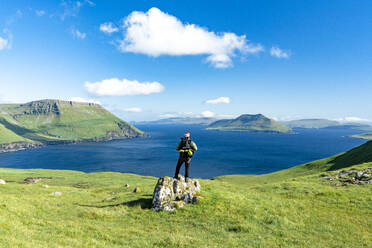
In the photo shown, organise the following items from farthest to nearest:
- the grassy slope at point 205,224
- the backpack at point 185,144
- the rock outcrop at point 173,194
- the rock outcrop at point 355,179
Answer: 1. the rock outcrop at point 355,179
2. the backpack at point 185,144
3. the rock outcrop at point 173,194
4. the grassy slope at point 205,224

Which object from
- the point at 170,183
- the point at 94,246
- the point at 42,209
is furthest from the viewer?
the point at 170,183

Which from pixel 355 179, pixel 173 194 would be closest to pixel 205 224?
pixel 173 194

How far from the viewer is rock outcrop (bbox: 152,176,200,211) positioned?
20.5m

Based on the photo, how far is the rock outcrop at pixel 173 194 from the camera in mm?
20453

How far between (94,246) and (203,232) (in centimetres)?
763

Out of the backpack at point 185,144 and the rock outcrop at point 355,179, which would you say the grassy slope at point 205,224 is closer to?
the backpack at point 185,144

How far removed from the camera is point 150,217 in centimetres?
1897

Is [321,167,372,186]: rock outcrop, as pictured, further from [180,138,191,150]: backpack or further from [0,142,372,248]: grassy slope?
[180,138,191,150]: backpack

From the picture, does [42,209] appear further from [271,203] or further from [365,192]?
[365,192]

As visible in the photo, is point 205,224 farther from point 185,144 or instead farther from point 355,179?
point 355,179

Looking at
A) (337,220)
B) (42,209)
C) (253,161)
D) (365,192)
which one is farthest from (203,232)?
(253,161)

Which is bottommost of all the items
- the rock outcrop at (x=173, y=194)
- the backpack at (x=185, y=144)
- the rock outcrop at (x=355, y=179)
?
the rock outcrop at (x=355, y=179)

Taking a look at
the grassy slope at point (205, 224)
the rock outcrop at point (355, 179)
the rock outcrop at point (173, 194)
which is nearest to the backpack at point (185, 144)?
the rock outcrop at point (173, 194)

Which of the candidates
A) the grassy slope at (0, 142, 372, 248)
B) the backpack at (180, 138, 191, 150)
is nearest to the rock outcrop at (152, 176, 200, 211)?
the grassy slope at (0, 142, 372, 248)
